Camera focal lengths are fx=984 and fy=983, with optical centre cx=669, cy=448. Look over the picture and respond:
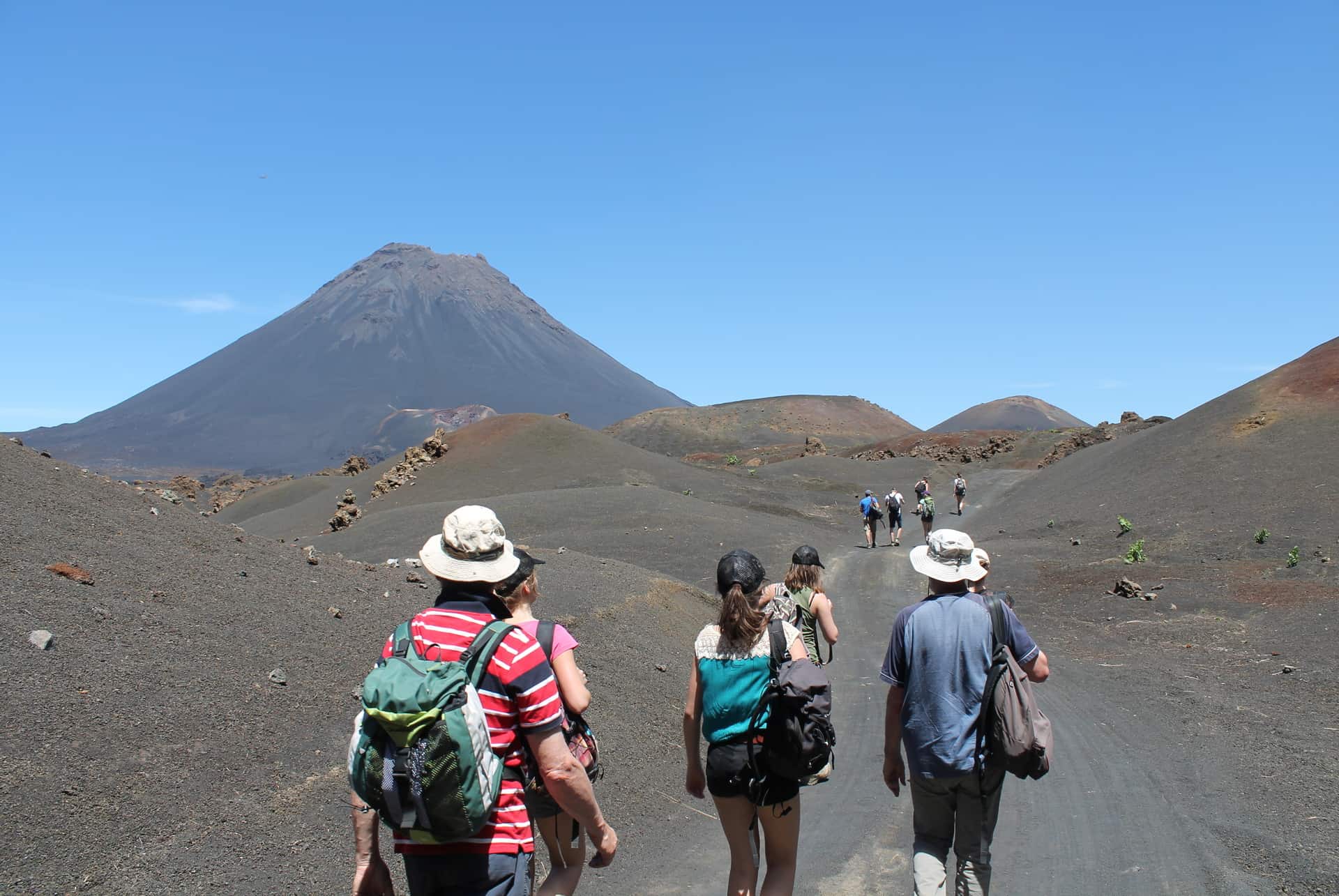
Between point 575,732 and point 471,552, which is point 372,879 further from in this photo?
point 471,552

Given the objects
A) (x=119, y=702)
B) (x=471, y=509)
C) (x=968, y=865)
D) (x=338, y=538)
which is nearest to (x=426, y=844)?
(x=471, y=509)

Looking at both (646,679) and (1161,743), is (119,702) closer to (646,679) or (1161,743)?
(646,679)

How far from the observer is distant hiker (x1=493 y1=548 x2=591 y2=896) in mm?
3242

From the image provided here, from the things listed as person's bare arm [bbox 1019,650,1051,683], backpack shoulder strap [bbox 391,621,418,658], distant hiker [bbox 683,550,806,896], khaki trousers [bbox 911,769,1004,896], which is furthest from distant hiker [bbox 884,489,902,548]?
backpack shoulder strap [bbox 391,621,418,658]

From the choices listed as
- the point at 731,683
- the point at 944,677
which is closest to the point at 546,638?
the point at 731,683

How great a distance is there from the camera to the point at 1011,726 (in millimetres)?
3830

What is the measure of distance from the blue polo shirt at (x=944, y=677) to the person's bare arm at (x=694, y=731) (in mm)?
791

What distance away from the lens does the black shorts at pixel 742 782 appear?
385 cm

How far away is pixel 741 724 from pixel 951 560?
1153 millimetres

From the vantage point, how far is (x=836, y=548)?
24.8 m

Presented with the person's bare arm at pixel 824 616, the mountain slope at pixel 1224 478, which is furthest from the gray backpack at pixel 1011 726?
the mountain slope at pixel 1224 478

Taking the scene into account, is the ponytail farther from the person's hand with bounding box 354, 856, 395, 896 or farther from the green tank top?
the green tank top

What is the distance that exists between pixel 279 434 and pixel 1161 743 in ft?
607

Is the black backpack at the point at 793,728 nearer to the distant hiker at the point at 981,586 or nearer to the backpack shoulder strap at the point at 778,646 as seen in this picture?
the backpack shoulder strap at the point at 778,646
